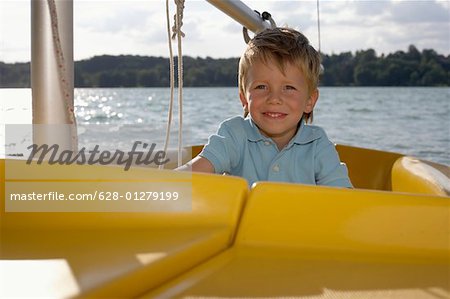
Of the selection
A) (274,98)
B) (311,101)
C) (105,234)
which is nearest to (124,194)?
(105,234)

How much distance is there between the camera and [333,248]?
35.7 inches

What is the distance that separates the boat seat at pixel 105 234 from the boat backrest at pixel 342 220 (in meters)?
0.04

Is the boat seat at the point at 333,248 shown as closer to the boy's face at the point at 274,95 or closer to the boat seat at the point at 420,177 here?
the boat seat at the point at 420,177

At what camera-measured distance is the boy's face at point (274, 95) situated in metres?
1.49

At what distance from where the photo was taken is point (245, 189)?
3.18 feet

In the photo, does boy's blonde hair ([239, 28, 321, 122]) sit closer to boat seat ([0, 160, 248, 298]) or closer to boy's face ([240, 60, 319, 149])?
boy's face ([240, 60, 319, 149])

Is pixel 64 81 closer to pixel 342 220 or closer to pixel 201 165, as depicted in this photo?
pixel 201 165

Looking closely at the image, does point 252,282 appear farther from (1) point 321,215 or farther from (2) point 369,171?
(2) point 369,171

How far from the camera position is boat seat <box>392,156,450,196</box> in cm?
136

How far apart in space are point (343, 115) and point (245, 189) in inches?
636

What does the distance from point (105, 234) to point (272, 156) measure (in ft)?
2.31

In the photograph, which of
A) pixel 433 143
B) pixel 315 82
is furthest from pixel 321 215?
pixel 433 143

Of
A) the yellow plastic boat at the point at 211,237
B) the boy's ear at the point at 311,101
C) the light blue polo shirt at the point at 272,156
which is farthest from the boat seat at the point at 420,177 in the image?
the yellow plastic boat at the point at 211,237

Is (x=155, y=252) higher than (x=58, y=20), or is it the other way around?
(x=58, y=20)
